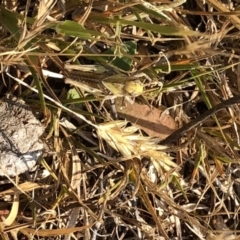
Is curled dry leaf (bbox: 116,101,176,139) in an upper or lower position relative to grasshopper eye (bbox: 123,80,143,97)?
lower

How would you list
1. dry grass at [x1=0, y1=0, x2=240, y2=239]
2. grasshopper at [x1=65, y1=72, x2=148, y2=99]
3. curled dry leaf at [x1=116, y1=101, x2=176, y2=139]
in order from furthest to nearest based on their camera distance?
curled dry leaf at [x1=116, y1=101, x2=176, y2=139] < dry grass at [x1=0, y1=0, x2=240, y2=239] < grasshopper at [x1=65, y1=72, x2=148, y2=99]

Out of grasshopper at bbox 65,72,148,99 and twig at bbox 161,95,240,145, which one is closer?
grasshopper at bbox 65,72,148,99

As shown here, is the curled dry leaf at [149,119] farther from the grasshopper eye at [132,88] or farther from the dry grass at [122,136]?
the grasshopper eye at [132,88]

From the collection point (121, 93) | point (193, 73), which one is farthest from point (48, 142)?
point (193, 73)

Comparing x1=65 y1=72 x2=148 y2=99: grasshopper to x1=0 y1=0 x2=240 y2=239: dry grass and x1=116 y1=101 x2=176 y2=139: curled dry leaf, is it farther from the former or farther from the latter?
x1=116 y1=101 x2=176 y2=139: curled dry leaf

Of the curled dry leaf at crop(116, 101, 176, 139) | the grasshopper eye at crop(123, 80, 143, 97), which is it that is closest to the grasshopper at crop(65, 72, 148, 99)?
the grasshopper eye at crop(123, 80, 143, 97)

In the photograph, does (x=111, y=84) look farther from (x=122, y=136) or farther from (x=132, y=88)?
(x=122, y=136)

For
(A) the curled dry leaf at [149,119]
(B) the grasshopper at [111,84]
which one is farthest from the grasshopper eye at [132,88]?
(A) the curled dry leaf at [149,119]

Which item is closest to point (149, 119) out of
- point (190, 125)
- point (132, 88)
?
point (190, 125)
